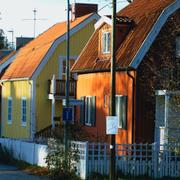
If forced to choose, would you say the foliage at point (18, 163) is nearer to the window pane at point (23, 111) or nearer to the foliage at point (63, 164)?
the foliage at point (63, 164)

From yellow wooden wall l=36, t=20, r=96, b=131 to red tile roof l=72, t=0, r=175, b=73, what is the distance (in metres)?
7.56

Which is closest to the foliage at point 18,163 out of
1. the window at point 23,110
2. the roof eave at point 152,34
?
→ the roof eave at point 152,34

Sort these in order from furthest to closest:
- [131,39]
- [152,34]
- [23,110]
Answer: [23,110], [131,39], [152,34]

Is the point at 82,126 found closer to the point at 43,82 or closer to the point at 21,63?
the point at 43,82

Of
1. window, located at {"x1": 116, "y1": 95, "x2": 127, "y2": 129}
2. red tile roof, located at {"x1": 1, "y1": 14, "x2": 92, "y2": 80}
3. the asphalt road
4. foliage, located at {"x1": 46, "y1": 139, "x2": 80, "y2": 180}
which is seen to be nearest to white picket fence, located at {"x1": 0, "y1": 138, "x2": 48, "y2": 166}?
the asphalt road

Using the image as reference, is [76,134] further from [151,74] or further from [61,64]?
[61,64]

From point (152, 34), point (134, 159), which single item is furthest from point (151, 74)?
point (134, 159)

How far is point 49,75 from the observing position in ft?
130

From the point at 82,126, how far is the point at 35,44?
48.9ft

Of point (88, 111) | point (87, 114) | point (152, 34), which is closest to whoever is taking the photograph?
point (152, 34)

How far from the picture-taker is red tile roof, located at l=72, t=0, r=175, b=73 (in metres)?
26.3

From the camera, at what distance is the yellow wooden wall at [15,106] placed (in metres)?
40.8

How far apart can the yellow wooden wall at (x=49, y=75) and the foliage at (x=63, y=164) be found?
15.8 metres

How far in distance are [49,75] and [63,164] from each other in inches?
672
